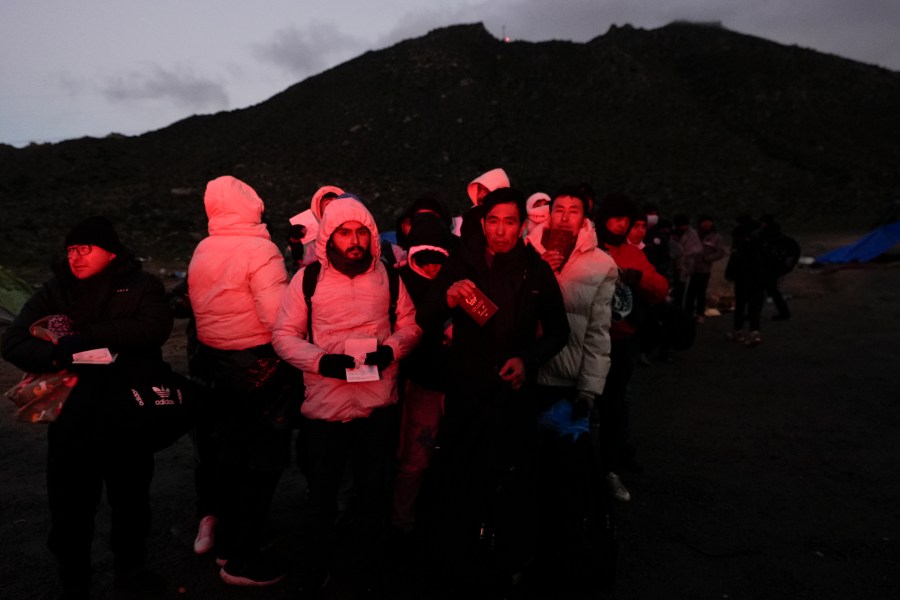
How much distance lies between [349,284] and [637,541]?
8.01 ft

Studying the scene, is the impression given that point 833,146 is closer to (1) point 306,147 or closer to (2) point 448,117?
(2) point 448,117

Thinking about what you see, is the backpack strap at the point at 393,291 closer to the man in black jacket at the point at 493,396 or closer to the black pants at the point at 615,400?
the man in black jacket at the point at 493,396

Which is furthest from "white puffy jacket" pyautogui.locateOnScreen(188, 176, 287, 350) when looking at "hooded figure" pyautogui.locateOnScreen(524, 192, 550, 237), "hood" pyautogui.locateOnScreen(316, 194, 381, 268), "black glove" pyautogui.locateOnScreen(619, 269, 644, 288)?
"hooded figure" pyautogui.locateOnScreen(524, 192, 550, 237)

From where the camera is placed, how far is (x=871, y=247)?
18.1 meters

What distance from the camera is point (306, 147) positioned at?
2212 inches

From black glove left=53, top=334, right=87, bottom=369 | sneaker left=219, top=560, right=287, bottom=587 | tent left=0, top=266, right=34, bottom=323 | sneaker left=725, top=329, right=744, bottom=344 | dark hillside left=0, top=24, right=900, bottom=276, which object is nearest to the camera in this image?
black glove left=53, top=334, right=87, bottom=369

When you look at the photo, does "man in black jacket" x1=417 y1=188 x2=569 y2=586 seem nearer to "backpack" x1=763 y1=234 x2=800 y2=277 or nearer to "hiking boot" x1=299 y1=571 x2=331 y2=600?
"hiking boot" x1=299 y1=571 x2=331 y2=600

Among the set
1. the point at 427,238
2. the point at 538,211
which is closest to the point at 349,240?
the point at 427,238

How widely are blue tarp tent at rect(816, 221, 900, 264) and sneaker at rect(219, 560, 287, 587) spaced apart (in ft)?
64.0

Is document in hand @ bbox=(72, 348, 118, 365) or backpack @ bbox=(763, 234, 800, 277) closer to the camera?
document in hand @ bbox=(72, 348, 118, 365)

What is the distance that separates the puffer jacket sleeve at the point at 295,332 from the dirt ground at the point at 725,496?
4.47ft

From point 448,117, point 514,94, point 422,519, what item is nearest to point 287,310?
point 422,519

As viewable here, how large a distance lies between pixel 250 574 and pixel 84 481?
998 mm

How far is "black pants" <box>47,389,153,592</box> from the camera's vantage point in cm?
292
